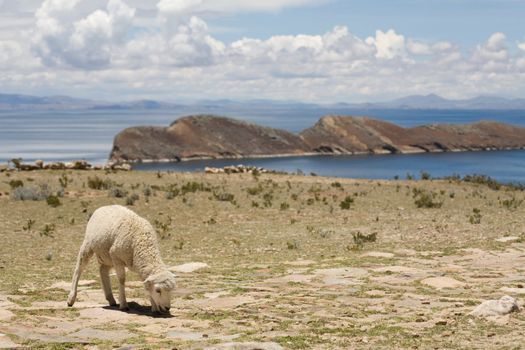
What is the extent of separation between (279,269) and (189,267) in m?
2.09

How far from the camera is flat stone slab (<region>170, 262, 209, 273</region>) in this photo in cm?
1506

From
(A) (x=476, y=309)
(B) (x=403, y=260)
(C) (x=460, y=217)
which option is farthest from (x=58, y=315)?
(C) (x=460, y=217)

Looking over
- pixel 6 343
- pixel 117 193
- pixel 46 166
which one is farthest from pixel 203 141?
pixel 6 343

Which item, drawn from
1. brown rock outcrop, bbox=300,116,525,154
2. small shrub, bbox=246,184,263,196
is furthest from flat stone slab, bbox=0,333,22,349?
brown rock outcrop, bbox=300,116,525,154

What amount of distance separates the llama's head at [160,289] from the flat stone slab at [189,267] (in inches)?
178

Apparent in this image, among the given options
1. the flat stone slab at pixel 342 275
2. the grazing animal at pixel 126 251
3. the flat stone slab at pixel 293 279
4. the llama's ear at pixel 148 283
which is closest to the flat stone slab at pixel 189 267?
the flat stone slab at pixel 293 279

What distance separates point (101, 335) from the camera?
8914 mm

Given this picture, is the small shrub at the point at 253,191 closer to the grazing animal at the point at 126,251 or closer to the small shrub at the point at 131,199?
the small shrub at the point at 131,199

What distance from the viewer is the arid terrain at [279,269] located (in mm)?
9000

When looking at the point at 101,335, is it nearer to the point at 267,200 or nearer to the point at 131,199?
the point at 131,199

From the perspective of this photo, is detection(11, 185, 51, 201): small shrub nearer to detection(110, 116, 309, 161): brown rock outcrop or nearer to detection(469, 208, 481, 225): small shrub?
detection(469, 208, 481, 225): small shrub

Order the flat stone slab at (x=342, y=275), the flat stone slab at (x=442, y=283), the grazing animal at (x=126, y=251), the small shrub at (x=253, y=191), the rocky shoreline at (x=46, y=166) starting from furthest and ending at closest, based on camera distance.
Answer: the rocky shoreline at (x=46, y=166), the small shrub at (x=253, y=191), the flat stone slab at (x=342, y=275), the flat stone slab at (x=442, y=283), the grazing animal at (x=126, y=251)

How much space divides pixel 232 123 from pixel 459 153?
4579 centimetres

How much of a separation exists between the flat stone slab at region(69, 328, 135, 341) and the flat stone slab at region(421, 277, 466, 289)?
245 inches
